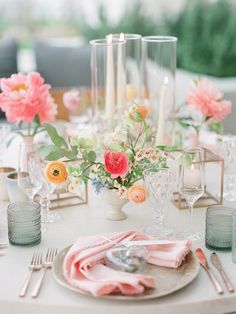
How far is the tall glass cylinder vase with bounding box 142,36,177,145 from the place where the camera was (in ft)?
7.03

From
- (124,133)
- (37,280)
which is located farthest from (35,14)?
(37,280)

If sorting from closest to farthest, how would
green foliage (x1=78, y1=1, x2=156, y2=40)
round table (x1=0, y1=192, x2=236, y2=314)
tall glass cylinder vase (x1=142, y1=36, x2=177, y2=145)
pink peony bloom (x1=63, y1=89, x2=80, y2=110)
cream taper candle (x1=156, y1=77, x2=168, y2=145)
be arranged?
round table (x1=0, y1=192, x2=236, y2=314), cream taper candle (x1=156, y1=77, x2=168, y2=145), tall glass cylinder vase (x1=142, y1=36, x2=177, y2=145), pink peony bloom (x1=63, y1=89, x2=80, y2=110), green foliage (x1=78, y1=1, x2=156, y2=40)

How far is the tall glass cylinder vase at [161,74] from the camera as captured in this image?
214 cm

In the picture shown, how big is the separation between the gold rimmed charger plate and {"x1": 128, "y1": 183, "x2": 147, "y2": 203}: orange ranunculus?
0.21 metres

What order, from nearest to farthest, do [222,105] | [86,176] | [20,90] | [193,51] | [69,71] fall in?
[86,176] → [20,90] → [222,105] → [69,71] → [193,51]

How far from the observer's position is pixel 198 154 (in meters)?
1.64

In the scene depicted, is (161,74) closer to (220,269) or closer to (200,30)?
(220,269)

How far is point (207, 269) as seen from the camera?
1385 mm

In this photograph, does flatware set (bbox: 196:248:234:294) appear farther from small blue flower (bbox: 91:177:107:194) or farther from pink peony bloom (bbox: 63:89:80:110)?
pink peony bloom (bbox: 63:89:80:110)

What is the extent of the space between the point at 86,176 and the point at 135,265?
1.25 feet

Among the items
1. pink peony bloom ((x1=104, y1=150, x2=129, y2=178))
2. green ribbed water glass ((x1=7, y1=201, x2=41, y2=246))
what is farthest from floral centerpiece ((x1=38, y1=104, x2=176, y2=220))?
green ribbed water glass ((x1=7, y1=201, x2=41, y2=246))

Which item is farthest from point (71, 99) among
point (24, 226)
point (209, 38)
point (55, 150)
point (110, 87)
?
point (209, 38)

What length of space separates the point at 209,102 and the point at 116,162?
647 mm

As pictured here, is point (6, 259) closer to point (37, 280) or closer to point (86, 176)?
point (37, 280)
